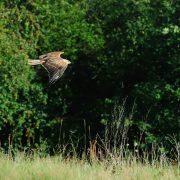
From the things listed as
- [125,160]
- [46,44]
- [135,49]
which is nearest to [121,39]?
[135,49]

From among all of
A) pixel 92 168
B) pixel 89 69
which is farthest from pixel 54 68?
pixel 89 69

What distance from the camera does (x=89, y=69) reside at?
17.8m

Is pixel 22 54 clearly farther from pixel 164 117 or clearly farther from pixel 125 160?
pixel 125 160

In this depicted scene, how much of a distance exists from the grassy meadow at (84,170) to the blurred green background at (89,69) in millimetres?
6748

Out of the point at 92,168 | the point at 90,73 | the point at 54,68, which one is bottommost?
the point at 92,168

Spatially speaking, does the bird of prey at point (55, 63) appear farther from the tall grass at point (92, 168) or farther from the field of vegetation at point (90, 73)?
the field of vegetation at point (90, 73)

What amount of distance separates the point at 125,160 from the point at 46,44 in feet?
30.4

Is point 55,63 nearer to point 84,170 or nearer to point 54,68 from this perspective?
point 54,68

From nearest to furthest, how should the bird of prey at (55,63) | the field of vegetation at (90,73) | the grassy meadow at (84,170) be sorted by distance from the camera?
the grassy meadow at (84,170)
the bird of prey at (55,63)
the field of vegetation at (90,73)

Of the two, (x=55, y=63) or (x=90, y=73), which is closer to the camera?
(x=55, y=63)

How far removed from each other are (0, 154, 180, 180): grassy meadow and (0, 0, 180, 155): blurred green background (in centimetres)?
675

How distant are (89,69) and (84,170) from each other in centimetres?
1019

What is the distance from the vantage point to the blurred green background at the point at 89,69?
15.5 meters

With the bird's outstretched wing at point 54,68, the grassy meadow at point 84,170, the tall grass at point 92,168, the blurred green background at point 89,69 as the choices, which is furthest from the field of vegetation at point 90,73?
the grassy meadow at point 84,170
